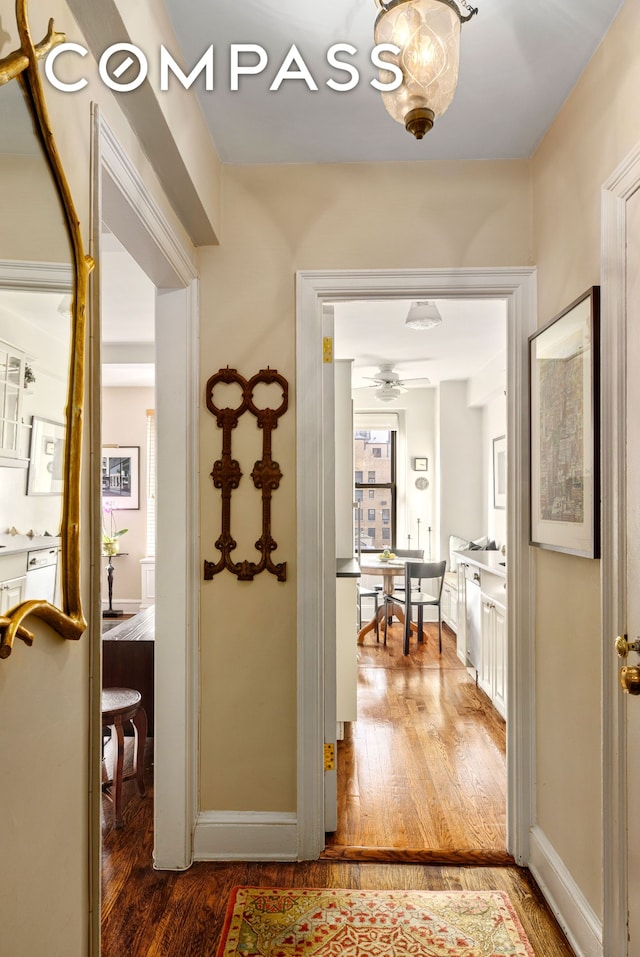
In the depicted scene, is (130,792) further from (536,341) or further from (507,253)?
(507,253)

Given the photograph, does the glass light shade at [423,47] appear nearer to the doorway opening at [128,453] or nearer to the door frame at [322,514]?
the door frame at [322,514]

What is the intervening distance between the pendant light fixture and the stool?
246 centimetres

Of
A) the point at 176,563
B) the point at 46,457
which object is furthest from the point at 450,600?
the point at 46,457

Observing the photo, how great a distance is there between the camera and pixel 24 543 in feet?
3.44

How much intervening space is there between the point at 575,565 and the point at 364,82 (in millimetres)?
1583

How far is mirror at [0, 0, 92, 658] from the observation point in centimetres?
99

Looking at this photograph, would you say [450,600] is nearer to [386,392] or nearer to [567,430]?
[386,392]

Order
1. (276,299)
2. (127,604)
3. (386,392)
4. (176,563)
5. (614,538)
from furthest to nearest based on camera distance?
(127,604)
(386,392)
(276,299)
(176,563)
(614,538)

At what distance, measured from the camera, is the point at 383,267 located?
8.03ft

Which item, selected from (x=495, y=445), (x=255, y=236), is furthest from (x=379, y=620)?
(x=255, y=236)

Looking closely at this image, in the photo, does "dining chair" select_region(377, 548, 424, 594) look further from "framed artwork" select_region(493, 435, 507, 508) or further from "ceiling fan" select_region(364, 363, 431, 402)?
"ceiling fan" select_region(364, 363, 431, 402)

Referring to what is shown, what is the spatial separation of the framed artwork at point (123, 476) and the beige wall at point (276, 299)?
502 centimetres

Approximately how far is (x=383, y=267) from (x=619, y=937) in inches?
85.0

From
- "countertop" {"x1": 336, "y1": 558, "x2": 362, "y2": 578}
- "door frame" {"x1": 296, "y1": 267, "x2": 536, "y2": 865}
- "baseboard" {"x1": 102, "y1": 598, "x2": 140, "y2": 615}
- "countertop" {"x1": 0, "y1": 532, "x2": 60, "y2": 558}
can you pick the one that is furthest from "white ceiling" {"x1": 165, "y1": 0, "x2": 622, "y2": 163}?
"baseboard" {"x1": 102, "y1": 598, "x2": 140, "y2": 615}
